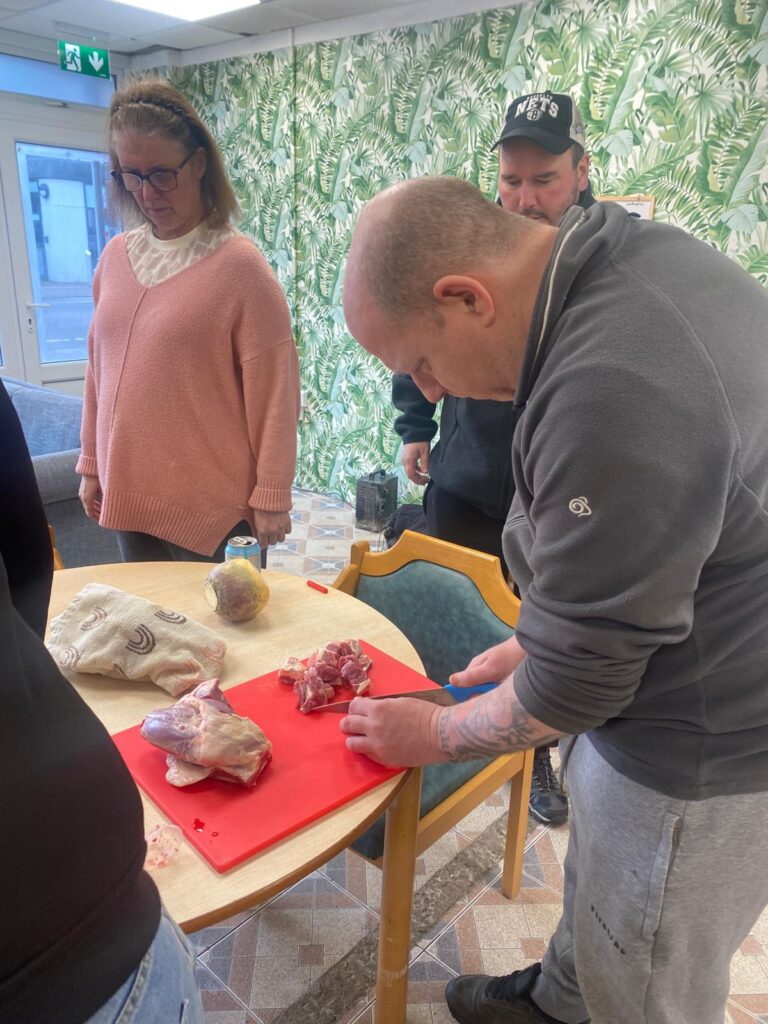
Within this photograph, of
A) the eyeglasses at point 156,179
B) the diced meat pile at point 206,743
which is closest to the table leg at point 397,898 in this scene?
the diced meat pile at point 206,743

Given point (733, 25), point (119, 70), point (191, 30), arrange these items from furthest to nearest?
point (119, 70) < point (191, 30) < point (733, 25)

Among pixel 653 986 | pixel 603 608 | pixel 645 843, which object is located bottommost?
pixel 653 986

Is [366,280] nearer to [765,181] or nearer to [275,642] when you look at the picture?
[275,642]

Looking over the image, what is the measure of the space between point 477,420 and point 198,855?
53.8 inches

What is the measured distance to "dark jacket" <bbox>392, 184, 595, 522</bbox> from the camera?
75.7 inches

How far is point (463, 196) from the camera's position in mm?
866

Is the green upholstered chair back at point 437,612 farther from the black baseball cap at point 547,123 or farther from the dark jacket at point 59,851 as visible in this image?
the black baseball cap at point 547,123

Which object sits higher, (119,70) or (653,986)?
(119,70)

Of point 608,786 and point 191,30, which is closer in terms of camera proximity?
point 608,786

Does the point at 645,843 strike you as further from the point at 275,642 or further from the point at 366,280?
the point at 366,280

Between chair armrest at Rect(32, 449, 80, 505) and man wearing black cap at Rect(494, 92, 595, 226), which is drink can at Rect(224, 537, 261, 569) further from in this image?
chair armrest at Rect(32, 449, 80, 505)

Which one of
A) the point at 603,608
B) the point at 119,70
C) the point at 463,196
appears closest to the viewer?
the point at 603,608

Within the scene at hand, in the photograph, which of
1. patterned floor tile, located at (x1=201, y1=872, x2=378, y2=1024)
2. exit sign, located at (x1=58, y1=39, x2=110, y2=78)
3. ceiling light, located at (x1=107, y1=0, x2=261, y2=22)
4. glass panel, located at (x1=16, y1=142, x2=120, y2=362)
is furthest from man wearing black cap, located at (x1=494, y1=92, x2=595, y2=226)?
glass panel, located at (x1=16, y1=142, x2=120, y2=362)

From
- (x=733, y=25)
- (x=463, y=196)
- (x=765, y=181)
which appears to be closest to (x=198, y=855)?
(x=463, y=196)
